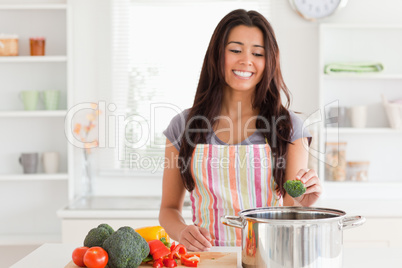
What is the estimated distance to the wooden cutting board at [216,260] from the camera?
1457 mm

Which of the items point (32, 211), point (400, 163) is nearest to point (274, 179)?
point (400, 163)

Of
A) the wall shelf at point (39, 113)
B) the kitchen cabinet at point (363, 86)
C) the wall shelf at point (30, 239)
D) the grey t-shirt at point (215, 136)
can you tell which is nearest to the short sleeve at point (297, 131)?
the grey t-shirt at point (215, 136)

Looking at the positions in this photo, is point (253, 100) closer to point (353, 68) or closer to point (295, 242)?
point (295, 242)

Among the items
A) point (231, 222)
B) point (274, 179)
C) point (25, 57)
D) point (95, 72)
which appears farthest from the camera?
point (95, 72)

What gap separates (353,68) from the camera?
3455 mm

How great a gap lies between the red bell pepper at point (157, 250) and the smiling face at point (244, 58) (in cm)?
73

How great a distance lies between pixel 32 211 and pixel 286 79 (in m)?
1.95

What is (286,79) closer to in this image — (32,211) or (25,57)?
(25,57)

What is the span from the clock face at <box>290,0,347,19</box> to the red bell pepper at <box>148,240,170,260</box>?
2.49 m

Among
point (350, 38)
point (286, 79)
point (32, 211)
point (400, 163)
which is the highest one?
point (350, 38)

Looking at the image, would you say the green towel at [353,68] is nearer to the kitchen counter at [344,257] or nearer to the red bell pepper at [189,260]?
the kitchen counter at [344,257]

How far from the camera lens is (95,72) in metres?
3.71

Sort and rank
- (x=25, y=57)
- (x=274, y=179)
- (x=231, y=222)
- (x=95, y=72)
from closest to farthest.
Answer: (x=231, y=222)
(x=274, y=179)
(x=25, y=57)
(x=95, y=72)

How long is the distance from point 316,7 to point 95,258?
2.67m
